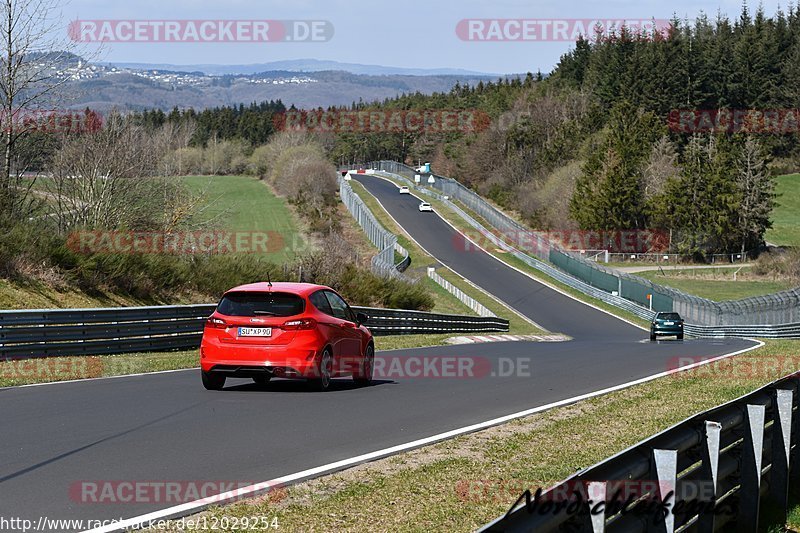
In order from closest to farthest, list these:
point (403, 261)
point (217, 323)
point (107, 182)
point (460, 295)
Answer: point (217, 323)
point (107, 182)
point (460, 295)
point (403, 261)

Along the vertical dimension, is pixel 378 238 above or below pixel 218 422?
below

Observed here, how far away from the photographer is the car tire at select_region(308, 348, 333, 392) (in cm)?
1530

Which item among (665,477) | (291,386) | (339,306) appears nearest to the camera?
(665,477)

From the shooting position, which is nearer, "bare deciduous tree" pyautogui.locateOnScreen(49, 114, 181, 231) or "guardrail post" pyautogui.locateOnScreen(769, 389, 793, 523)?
"guardrail post" pyautogui.locateOnScreen(769, 389, 793, 523)

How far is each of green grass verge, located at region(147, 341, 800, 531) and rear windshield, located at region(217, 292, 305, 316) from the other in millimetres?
4075

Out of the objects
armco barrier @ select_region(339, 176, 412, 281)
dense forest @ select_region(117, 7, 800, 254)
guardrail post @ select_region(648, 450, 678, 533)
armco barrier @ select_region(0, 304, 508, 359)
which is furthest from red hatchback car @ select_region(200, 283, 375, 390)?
dense forest @ select_region(117, 7, 800, 254)

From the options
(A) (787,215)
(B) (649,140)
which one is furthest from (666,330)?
(A) (787,215)

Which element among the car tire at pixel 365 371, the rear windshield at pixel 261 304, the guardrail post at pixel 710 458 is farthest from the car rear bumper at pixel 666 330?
the guardrail post at pixel 710 458

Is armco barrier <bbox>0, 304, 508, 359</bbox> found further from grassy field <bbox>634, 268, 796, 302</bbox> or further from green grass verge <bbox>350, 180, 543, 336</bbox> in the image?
grassy field <bbox>634, 268, 796, 302</bbox>

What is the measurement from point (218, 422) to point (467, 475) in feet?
12.6

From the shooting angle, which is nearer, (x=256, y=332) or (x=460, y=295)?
(x=256, y=332)

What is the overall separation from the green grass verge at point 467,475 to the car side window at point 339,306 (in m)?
4.07

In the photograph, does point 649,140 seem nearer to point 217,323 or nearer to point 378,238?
point 378,238

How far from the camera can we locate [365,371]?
1719cm
